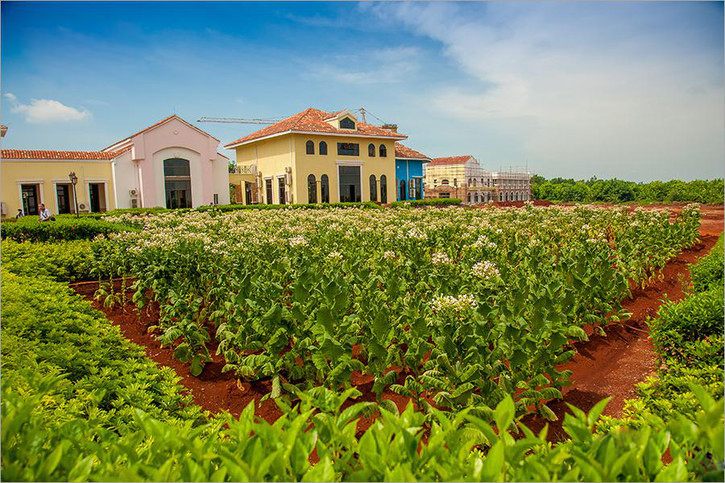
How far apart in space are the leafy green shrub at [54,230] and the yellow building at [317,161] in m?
22.6

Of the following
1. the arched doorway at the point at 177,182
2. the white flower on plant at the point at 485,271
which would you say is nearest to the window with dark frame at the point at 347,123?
the arched doorway at the point at 177,182

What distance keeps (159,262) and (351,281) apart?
3358 mm

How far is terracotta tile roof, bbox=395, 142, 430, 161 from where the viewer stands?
43622 mm

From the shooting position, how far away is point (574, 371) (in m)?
5.23

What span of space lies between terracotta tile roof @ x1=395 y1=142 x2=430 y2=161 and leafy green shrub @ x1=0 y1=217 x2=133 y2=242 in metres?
32.6

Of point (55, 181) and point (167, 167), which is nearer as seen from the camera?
point (55, 181)

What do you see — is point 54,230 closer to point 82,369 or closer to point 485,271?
point 82,369

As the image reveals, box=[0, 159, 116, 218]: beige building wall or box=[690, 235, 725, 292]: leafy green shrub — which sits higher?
box=[0, 159, 116, 218]: beige building wall

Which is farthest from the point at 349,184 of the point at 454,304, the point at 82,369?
the point at 82,369

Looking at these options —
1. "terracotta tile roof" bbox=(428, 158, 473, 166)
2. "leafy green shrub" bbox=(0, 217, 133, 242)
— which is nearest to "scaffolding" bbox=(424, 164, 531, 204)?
"terracotta tile roof" bbox=(428, 158, 473, 166)

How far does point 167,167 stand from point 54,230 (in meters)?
21.4

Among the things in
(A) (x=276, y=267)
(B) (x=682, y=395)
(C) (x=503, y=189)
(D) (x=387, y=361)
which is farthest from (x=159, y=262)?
(C) (x=503, y=189)

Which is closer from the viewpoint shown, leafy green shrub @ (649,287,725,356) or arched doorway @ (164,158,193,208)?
leafy green shrub @ (649,287,725,356)

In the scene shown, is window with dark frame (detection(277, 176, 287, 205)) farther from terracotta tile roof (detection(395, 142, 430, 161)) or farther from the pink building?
terracotta tile roof (detection(395, 142, 430, 161))
